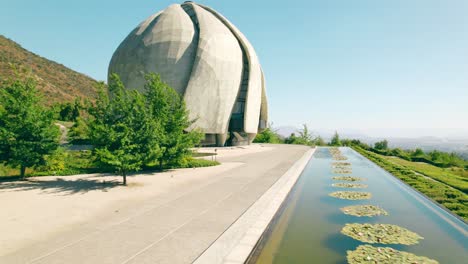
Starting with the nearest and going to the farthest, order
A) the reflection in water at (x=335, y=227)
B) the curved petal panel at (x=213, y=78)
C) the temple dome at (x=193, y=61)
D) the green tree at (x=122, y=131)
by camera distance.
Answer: the reflection in water at (x=335, y=227), the green tree at (x=122, y=131), the curved petal panel at (x=213, y=78), the temple dome at (x=193, y=61)

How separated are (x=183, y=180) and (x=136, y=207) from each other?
527cm

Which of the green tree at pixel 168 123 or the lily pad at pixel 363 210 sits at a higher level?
the green tree at pixel 168 123

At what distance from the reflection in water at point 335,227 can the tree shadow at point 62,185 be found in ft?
29.3

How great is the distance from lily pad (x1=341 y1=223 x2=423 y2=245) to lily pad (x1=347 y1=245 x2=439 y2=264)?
1.96 feet

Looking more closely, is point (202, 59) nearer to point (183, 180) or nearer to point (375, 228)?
point (183, 180)

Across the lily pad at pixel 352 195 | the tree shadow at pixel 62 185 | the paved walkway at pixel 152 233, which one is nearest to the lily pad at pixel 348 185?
the lily pad at pixel 352 195

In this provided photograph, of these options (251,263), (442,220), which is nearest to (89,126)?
(251,263)

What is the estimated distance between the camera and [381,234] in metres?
7.68

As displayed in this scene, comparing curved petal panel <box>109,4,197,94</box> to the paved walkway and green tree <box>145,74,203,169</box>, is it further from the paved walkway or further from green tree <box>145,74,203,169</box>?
the paved walkway

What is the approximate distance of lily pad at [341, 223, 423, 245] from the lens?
23.9 feet

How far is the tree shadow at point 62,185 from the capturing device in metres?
12.6

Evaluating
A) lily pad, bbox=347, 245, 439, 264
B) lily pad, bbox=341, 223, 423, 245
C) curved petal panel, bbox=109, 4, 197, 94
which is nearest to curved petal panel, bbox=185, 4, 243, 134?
curved petal panel, bbox=109, 4, 197, 94

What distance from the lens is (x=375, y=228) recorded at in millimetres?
8125

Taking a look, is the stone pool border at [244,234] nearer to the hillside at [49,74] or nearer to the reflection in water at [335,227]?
the reflection in water at [335,227]
